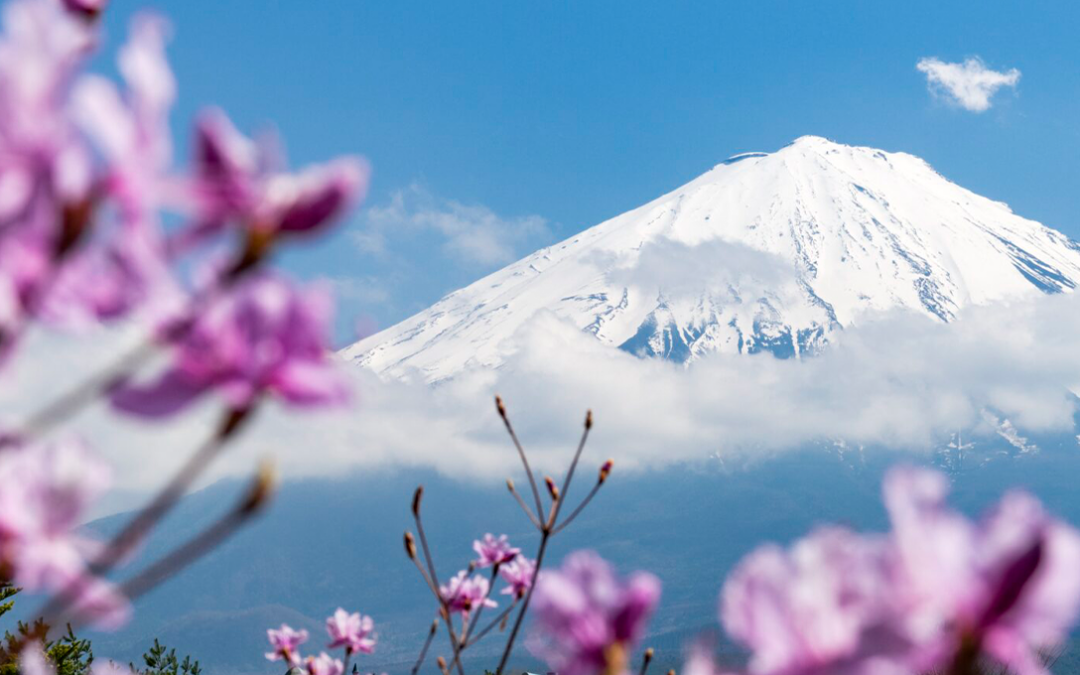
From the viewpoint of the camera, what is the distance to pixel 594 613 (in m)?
1.10

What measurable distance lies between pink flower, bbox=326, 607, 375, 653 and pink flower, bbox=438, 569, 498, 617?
467 mm

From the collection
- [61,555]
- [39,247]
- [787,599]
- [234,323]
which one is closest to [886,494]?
[787,599]

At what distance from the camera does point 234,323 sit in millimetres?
785

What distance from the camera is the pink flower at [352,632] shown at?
4438 millimetres

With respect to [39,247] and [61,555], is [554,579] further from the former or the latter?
[39,247]

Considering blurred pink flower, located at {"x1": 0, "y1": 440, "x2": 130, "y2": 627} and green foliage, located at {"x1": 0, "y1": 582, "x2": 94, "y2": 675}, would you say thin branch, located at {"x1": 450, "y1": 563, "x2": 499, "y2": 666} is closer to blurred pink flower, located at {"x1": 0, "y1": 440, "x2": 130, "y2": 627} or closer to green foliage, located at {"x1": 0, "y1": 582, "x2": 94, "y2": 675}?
green foliage, located at {"x1": 0, "y1": 582, "x2": 94, "y2": 675}

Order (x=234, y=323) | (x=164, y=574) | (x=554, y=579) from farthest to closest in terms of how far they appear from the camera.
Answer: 1. (x=554, y=579)
2. (x=164, y=574)
3. (x=234, y=323)

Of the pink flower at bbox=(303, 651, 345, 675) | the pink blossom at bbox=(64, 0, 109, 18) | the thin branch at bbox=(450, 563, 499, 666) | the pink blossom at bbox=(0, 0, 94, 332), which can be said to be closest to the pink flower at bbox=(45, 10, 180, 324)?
the pink blossom at bbox=(0, 0, 94, 332)

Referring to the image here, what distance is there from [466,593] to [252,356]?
3.64m

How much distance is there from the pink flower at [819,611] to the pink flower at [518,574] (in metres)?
3.27

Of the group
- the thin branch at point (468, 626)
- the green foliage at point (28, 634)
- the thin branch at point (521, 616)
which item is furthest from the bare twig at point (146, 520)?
the green foliage at point (28, 634)

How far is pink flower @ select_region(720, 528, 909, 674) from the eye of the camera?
76 centimetres

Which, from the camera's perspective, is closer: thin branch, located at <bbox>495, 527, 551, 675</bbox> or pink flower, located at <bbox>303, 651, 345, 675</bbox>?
thin branch, located at <bbox>495, 527, 551, 675</bbox>

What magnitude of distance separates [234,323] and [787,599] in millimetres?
532
